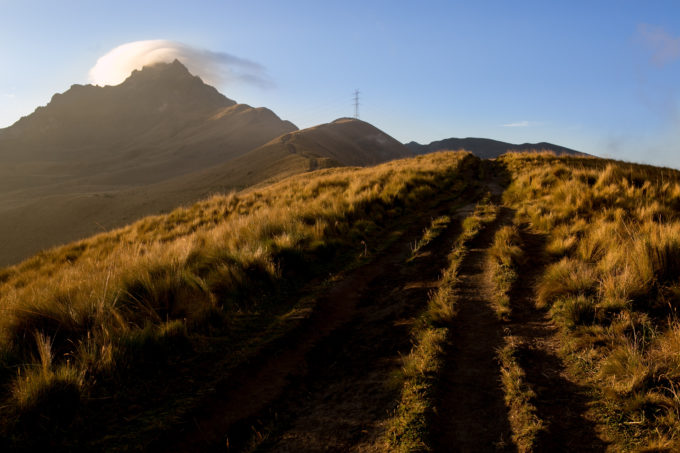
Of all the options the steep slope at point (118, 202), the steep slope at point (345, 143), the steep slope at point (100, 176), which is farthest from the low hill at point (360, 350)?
the steep slope at point (345, 143)

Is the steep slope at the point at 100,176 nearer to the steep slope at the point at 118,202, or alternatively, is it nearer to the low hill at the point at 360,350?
the steep slope at the point at 118,202

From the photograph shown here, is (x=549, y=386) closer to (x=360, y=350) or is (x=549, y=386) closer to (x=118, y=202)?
(x=360, y=350)

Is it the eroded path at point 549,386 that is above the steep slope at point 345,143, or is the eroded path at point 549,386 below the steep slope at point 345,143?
below

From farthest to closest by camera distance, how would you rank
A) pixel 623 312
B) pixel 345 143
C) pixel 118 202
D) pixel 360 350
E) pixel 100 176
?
pixel 345 143, pixel 100 176, pixel 118 202, pixel 360 350, pixel 623 312

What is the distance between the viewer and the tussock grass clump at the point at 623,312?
258 cm

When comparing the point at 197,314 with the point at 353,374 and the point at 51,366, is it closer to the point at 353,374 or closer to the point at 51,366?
the point at 51,366

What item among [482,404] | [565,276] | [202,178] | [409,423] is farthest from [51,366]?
[202,178]

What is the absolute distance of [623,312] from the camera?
381cm

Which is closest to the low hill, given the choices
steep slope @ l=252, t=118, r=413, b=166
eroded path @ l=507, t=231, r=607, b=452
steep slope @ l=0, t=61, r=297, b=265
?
eroded path @ l=507, t=231, r=607, b=452

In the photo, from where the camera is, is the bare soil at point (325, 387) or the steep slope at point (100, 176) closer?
the bare soil at point (325, 387)

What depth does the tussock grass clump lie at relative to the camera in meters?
2.58

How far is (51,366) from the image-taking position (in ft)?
10.5

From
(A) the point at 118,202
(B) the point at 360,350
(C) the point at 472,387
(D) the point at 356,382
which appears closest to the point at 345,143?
(A) the point at 118,202

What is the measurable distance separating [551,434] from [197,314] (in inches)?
158
